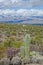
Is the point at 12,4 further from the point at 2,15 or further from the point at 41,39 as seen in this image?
the point at 41,39

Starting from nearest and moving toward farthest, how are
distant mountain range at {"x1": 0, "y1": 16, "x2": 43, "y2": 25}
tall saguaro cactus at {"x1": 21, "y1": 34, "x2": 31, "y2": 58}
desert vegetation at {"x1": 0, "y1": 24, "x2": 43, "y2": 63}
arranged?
tall saguaro cactus at {"x1": 21, "y1": 34, "x2": 31, "y2": 58} → desert vegetation at {"x1": 0, "y1": 24, "x2": 43, "y2": 63} → distant mountain range at {"x1": 0, "y1": 16, "x2": 43, "y2": 25}

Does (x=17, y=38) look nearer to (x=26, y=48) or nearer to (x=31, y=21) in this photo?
(x=31, y=21)

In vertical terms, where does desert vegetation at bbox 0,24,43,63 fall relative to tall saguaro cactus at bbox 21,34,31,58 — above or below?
below

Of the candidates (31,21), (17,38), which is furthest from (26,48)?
(31,21)

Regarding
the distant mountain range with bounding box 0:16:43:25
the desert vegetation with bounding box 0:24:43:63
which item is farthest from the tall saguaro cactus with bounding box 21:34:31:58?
the distant mountain range with bounding box 0:16:43:25

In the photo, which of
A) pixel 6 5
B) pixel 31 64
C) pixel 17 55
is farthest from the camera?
pixel 6 5

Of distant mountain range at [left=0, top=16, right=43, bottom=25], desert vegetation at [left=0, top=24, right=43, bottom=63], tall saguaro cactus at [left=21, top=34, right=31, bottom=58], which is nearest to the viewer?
tall saguaro cactus at [left=21, top=34, right=31, bottom=58]

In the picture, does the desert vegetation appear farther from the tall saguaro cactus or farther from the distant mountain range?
the tall saguaro cactus

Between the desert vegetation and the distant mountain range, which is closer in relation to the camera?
the desert vegetation

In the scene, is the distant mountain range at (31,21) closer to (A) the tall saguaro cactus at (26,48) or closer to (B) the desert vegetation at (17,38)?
(B) the desert vegetation at (17,38)

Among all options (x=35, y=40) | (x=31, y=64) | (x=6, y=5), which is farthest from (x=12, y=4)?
(x=31, y=64)

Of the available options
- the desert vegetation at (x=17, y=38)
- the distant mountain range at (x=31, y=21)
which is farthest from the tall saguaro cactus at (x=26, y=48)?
the distant mountain range at (x=31, y=21)
